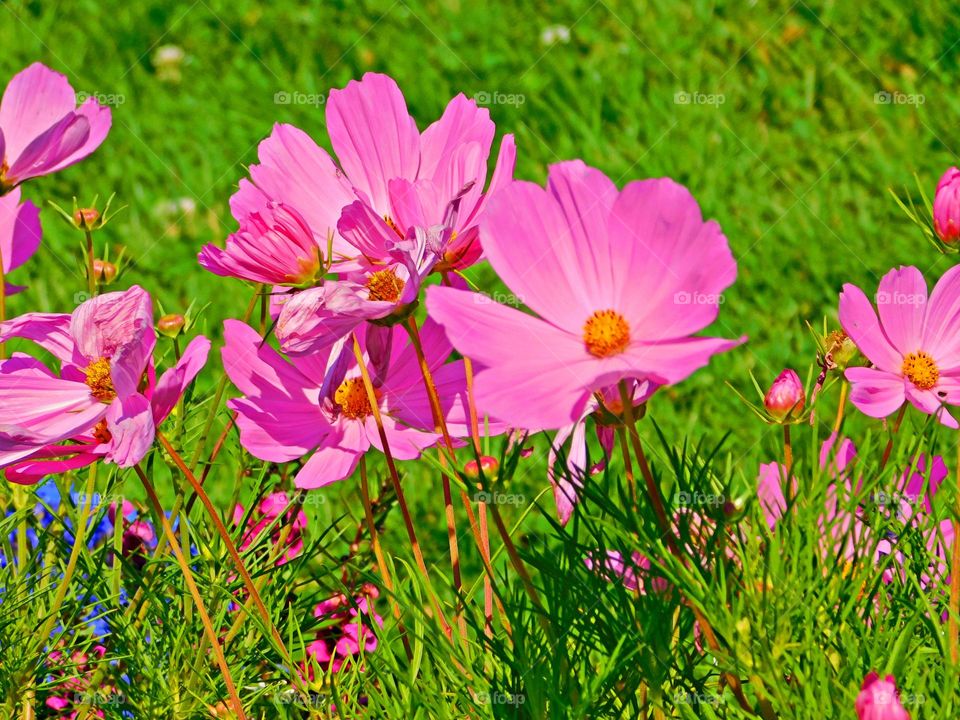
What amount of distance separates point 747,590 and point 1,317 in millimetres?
631

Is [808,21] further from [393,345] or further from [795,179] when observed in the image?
[393,345]

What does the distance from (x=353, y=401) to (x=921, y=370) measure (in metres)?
0.41

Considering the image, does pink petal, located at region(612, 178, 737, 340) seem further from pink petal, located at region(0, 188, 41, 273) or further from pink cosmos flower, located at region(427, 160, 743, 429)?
pink petal, located at region(0, 188, 41, 273)

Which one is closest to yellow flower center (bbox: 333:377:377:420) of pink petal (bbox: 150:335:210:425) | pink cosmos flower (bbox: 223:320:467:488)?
pink cosmos flower (bbox: 223:320:467:488)

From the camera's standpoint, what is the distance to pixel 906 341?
2.75 feet

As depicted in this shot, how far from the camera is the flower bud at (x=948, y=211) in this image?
83 cm

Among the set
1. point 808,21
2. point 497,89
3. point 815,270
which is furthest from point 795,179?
point 497,89

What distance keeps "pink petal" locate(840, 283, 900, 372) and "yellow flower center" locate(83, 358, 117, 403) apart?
0.49m

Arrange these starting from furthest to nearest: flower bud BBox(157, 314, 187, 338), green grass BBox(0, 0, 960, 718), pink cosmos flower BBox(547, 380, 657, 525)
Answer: green grass BBox(0, 0, 960, 718)
flower bud BBox(157, 314, 187, 338)
pink cosmos flower BBox(547, 380, 657, 525)

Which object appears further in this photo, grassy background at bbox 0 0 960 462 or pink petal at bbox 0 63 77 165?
grassy background at bbox 0 0 960 462

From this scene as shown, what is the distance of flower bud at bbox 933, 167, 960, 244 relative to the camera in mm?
827

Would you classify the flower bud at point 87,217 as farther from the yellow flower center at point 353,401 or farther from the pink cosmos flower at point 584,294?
the pink cosmos flower at point 584,294

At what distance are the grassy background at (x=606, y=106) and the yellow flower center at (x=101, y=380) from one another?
1357 millimetres

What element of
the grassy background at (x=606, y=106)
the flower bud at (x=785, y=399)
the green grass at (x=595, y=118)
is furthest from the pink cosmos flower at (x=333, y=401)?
the grassy background at (x=606, y=106)
